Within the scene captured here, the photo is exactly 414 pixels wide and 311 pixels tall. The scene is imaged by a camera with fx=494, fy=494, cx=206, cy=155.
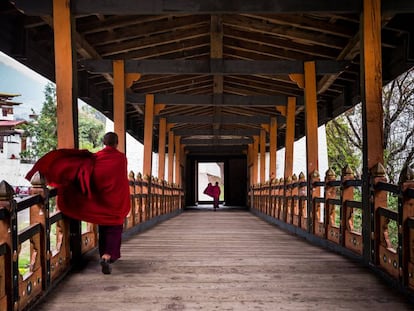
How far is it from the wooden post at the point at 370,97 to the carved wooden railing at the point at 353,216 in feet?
0.52

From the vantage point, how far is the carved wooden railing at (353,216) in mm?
3408

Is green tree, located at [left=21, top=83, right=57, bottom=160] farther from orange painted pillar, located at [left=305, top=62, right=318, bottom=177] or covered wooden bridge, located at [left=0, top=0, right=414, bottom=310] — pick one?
orange painted pillar, located at [left=305, top=62, right=318, bottom=177]

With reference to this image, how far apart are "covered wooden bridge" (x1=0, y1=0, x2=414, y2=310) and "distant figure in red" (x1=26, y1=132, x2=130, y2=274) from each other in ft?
0.58

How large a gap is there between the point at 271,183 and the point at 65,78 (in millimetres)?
8182

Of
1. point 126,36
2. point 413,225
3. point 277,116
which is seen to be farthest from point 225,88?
point 413,225

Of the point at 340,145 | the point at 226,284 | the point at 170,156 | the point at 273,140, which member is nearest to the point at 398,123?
the point at 340,145

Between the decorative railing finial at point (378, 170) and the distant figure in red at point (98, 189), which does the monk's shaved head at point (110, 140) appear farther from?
the decorative railing finial at point (378, 170)

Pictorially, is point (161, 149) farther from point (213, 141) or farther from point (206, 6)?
point (206, 6)

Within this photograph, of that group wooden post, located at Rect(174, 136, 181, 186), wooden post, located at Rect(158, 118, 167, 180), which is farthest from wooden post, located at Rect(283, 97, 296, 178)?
wooden post, located at Rect(174, 136, 181, 186)

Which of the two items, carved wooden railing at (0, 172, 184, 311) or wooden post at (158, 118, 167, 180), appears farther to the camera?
wooden post at (158, 118, 167, 180)

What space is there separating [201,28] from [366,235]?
16.1ft

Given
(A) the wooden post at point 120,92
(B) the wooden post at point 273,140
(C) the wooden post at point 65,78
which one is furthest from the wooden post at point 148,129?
(C) the wooden post at point 65,78

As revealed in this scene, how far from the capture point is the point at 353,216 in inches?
251

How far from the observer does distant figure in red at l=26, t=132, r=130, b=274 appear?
3959mm
